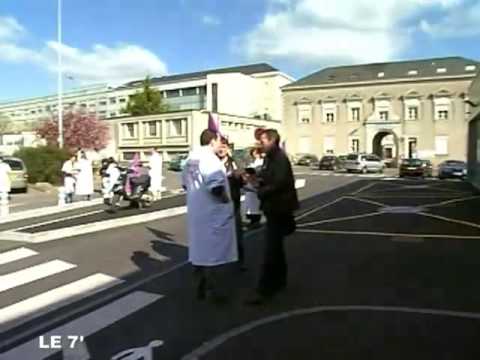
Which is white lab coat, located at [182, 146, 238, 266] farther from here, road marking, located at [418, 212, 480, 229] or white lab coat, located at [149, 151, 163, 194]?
white lab coat, located at [149, 151, 163, 194]

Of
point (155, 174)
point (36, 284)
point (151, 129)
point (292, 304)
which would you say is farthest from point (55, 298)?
point (151, 129)

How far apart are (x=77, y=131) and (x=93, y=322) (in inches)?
1792

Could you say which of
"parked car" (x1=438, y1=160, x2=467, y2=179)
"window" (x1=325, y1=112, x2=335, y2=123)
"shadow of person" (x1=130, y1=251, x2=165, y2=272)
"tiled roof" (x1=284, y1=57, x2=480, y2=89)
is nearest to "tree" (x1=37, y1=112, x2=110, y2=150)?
"parked car" (x1=438, y1=160, x2=467, y2=179)

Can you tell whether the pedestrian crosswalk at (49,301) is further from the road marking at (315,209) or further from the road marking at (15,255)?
the road marking at (315,209)

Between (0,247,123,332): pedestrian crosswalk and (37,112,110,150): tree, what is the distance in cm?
3859

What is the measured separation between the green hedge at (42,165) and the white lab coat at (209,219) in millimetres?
25931

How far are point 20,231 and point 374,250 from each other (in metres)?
7.11

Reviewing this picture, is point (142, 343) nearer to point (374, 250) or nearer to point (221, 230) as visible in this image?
point (221, 230)

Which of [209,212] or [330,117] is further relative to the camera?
[330,117]

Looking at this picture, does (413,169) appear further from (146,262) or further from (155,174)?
(146,262)

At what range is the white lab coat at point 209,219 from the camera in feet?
20.8

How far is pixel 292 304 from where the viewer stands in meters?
6.49

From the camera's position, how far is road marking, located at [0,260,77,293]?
781 centimetres

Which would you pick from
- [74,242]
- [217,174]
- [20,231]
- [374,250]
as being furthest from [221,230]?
[20,231]
